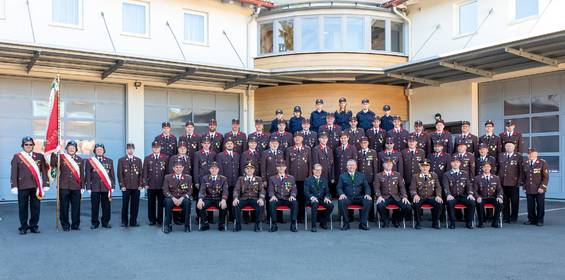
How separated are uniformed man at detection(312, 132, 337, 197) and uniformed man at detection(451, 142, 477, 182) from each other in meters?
2.45

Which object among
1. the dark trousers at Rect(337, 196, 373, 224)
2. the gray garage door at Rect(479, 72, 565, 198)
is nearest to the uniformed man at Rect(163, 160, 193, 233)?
the dark trousers at Rect(337, 196, 373, 224)

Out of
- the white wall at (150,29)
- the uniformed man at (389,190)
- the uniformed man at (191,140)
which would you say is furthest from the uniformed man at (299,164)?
the white wall at (150,29)

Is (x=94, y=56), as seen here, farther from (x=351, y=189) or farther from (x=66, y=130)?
(x=351, y=189)

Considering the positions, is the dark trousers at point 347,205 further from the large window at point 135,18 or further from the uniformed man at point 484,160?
the large window at point 135,18

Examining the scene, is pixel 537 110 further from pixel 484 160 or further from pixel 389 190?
pixel 389 190

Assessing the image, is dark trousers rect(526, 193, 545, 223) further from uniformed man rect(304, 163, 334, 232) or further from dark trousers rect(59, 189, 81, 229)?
dark trousers rect(59, 189, 81, 229)

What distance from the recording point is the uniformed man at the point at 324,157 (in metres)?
10.7

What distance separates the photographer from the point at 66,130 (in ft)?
50.6

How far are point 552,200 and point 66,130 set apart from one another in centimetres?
1377

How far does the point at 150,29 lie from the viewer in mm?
16203

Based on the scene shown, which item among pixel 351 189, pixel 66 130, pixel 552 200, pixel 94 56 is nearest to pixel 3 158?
pixel 66 130

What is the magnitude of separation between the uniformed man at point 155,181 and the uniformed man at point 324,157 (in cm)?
Answer: 299

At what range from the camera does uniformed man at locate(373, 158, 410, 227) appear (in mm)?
10039

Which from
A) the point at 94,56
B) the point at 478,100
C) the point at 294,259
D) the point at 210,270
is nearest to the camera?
the point at 210,270
